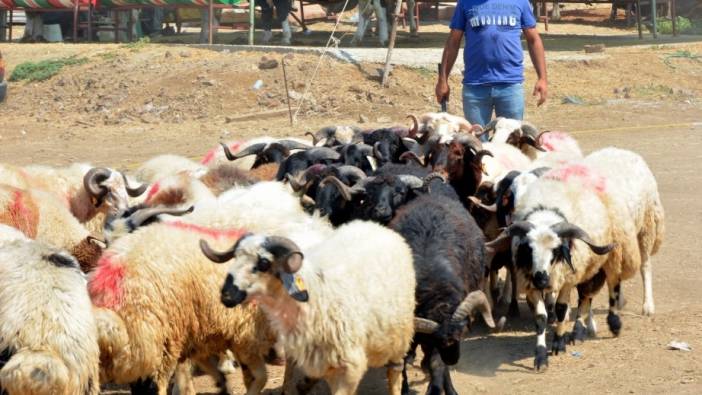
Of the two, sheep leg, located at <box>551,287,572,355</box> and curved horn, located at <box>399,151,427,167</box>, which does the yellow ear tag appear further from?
curved horn, located at <box>399,151,427,167</box>

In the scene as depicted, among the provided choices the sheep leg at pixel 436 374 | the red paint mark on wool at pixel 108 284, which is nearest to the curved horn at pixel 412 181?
the sheep leg at pixel 436 374

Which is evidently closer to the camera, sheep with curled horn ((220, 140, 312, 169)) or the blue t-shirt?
sheep with curled horn ((220, 140, 312, 169))

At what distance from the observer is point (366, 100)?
2008cm

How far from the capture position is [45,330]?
602cm

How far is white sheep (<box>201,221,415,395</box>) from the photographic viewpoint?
6.18 metres

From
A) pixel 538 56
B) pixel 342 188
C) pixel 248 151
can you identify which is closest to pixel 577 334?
pixel 342 188

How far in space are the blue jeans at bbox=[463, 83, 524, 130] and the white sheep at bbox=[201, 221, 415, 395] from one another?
15.3 ft

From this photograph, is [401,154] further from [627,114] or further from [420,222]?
[627,114]

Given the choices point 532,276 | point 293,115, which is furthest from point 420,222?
point 293,115

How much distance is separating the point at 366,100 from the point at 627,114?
15.1 ft

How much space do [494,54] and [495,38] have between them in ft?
0.53

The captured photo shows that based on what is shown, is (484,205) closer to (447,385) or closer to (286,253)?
(447,385)

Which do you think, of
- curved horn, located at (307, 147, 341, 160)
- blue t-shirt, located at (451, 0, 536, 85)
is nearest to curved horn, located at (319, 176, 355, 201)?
curved horn, located at (307, 147, 341, 160)

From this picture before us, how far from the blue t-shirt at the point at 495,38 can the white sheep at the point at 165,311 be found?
474 centimetres
